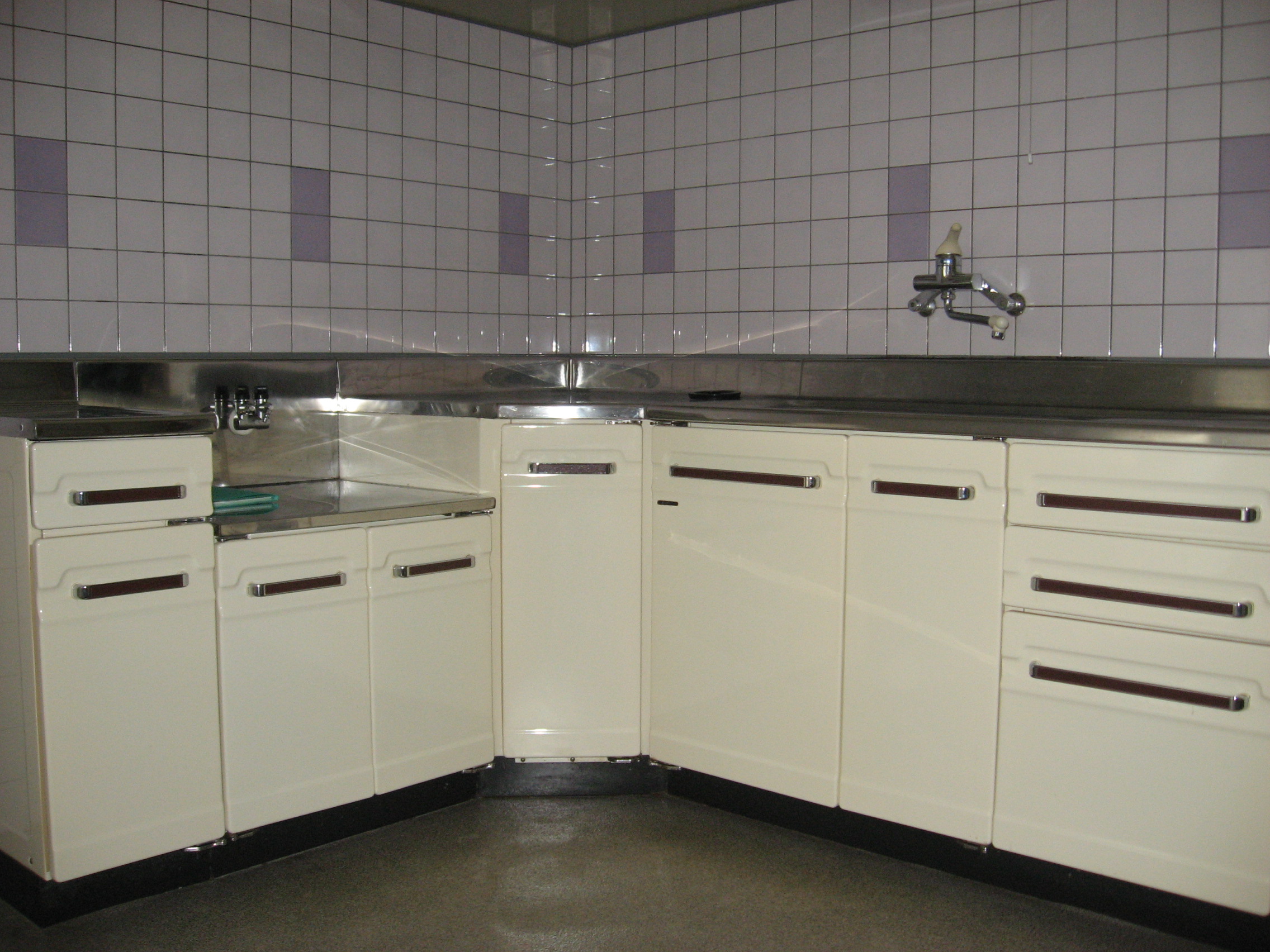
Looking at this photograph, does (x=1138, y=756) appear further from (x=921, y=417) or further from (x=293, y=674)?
(x=293, y=674)

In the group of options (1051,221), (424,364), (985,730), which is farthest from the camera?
(424,364)

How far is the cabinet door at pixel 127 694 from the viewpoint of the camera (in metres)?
2.04

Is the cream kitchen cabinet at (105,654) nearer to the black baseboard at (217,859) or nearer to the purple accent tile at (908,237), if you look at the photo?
the black baseboard at (217,859)

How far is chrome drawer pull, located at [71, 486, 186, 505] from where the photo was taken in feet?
6.73

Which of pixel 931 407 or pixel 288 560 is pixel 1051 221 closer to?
pixel 931 407

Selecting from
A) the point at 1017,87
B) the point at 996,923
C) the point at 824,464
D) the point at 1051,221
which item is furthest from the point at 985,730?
the point at 1017,87

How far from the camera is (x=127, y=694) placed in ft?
6.97

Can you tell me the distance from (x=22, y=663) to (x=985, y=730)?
70.3 inches

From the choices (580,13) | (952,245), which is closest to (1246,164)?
(952,245)

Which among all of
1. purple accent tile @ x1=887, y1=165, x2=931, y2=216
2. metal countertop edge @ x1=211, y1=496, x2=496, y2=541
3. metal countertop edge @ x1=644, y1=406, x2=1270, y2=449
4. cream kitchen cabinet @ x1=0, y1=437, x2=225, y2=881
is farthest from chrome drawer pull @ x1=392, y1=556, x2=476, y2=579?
purple accent tile @ x1=887, y1=165, x2=931, y2=216

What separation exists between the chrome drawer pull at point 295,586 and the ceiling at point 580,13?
1866mm

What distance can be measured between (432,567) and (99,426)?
79 centimetres

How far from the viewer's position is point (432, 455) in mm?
2857

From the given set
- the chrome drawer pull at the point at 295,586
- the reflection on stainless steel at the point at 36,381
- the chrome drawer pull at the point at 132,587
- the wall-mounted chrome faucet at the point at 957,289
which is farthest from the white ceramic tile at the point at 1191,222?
the reflection on stainless steel at the point at 36,381
